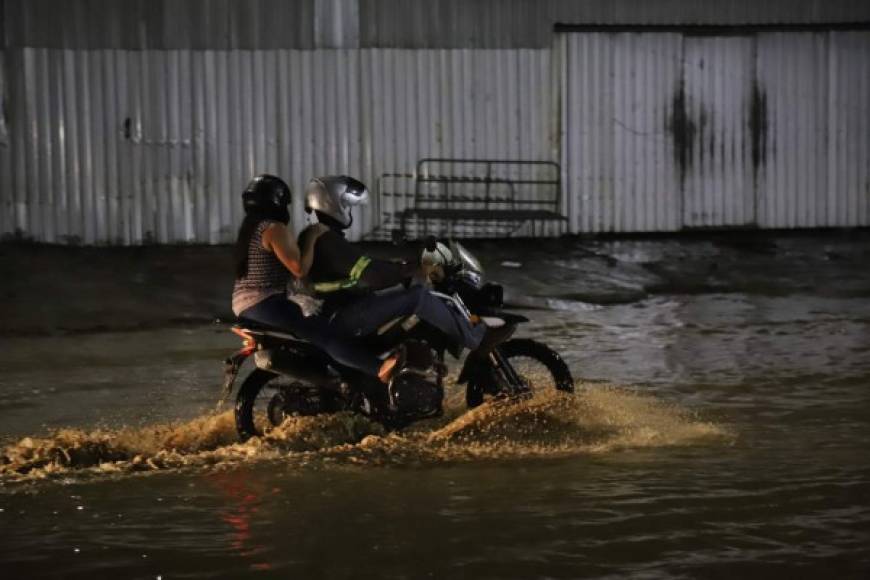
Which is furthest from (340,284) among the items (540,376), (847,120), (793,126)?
(847,120)

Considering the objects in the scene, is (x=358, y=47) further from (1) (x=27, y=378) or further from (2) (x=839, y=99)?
(1) (x=27, y=378)

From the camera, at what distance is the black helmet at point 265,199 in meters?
7.62

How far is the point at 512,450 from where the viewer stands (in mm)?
7668

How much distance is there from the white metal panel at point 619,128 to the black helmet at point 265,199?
419 inches

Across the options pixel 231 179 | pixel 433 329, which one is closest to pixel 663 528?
pixel 433 329

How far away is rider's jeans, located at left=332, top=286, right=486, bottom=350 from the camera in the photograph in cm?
776

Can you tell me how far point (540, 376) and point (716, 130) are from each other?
410 inches

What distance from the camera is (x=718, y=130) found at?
722 inches

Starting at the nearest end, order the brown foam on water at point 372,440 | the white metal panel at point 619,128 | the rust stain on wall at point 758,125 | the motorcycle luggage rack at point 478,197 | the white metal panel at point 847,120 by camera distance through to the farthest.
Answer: the brown foam on water at point 372,440 < the motorcycle luggage rack at point 478,197 < the white metal panel at point 619,128 < the rust stain on wall at point 758,125 < the white metal panel at point 847,120

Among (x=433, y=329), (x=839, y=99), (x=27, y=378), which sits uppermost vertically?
(x=839, y=99)

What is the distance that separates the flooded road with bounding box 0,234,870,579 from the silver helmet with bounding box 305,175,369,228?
1.16m

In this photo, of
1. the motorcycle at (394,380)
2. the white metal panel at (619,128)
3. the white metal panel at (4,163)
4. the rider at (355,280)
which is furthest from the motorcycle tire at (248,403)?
the white metal panel at (619,128)

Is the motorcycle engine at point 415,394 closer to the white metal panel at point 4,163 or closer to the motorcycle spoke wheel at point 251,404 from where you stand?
the motorcycle spoke wheel at point 251,404

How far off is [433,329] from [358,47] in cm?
1009
